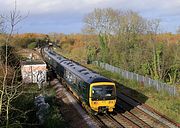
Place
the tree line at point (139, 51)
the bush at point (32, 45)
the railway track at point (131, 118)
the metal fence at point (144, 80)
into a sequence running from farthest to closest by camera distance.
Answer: the bush at point (32, 45), the tree line at point (139, 51), the metal fence at point (144, 80), the railway track at point (131, 118)

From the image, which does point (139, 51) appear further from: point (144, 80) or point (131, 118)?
point (131, 118)

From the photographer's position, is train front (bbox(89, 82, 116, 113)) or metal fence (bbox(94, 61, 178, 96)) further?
metal fence (bbox(94, 61, 178, 96))

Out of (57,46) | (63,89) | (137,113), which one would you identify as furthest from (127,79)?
(57,46)

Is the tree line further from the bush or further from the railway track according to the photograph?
the bush

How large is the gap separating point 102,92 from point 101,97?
0.32 m

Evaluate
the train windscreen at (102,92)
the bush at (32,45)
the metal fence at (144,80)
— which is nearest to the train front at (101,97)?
the train windscreen at (102,92)

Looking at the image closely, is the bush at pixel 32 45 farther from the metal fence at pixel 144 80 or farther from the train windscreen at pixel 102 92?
the train windscreen at pixel 102 92

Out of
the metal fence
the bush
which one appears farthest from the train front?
the bush

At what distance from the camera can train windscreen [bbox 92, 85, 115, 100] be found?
65.0 ft

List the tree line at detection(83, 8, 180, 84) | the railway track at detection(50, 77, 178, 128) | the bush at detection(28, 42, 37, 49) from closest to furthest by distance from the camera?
1. the railway track at detection(50, 77, 178, 128)
2. the tree line at detection(83, 8, 180, 84)
3. the bush at detection(28, 42, 37, 49)

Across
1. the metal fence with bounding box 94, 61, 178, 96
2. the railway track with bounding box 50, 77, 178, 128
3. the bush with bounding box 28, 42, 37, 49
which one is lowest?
the railway track with bounding box 50, 77, 178, 128

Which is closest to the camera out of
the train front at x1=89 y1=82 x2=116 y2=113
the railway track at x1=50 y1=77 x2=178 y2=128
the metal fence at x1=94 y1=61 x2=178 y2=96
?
the railway track at x1=50 y1=77 x2=178 y2=128

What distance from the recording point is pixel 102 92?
19.9m

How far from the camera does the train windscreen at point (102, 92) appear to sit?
19797 mm
